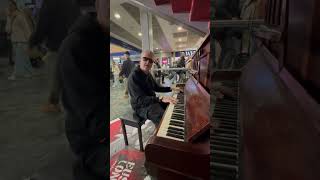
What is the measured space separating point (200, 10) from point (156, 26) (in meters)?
0.19

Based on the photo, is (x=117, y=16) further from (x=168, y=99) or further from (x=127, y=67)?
(x=168, y=99)

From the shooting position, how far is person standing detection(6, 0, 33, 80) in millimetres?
903

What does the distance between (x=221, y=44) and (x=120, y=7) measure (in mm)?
449

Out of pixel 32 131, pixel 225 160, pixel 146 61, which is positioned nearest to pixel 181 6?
pixel 146 61

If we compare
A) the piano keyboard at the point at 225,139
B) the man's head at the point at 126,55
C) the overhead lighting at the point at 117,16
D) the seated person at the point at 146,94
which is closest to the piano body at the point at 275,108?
the piano keyboard at the point at 225,139

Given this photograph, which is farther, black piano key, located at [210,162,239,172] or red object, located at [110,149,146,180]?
red object, located at [110,149,146,180]

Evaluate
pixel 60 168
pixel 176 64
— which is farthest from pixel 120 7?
pixel 60 168

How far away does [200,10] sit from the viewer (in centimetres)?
87

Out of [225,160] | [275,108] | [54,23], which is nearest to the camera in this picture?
[275,108]

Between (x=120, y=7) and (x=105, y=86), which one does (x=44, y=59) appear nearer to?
(x=105, y=86)

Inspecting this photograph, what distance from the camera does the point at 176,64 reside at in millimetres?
953

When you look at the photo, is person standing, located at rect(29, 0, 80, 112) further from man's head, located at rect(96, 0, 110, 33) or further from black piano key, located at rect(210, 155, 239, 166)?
black piano key, located at rect(210, 155, 239, 166)

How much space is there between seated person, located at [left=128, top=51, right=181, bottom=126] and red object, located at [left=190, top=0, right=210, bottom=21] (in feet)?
0.79

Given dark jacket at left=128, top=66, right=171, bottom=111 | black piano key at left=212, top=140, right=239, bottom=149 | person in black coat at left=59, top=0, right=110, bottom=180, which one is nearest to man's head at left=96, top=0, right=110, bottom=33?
person in black coat at left=59, top=0, right=110, bottom=180
